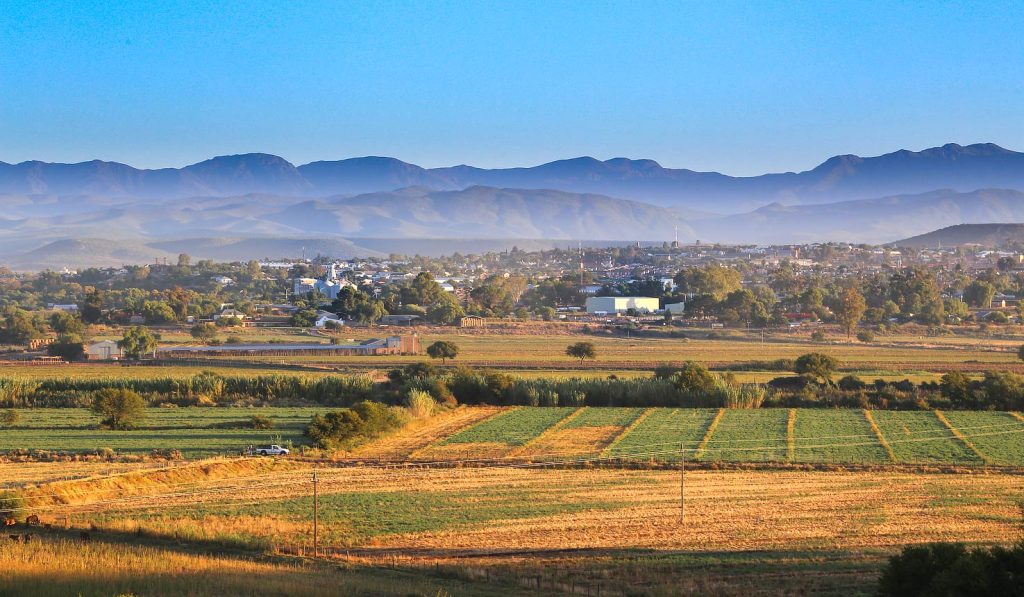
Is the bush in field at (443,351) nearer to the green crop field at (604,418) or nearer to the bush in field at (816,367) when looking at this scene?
the bush in field at (816,367)

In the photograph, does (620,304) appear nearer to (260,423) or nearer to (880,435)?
(260,423)

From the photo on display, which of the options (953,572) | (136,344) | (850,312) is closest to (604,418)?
(953,572)

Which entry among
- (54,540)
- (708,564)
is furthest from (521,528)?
(54,540)

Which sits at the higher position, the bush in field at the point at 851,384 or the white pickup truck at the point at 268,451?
the white pickup truck at the point at 268,451

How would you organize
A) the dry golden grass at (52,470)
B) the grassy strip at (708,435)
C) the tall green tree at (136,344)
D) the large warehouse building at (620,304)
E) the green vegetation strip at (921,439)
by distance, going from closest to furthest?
the dry golden grass at (52,470) → the green vegetation strip at (921,439) → the grassy strip at (708,435) → the tall green tree at (136,344) → the large warehouse building at (620,304)

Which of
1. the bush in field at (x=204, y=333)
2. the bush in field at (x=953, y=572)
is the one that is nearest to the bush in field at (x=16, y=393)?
the bush in field at (x=204, y=333)

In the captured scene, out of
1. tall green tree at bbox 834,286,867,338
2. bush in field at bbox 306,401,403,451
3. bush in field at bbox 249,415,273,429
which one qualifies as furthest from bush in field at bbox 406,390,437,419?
tall green tree at bbox 834,286,867,338

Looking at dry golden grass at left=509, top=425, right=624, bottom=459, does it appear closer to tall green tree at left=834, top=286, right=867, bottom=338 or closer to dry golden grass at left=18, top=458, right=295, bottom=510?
dry golden grass at left=18, top=458, right=295, bottom=510
